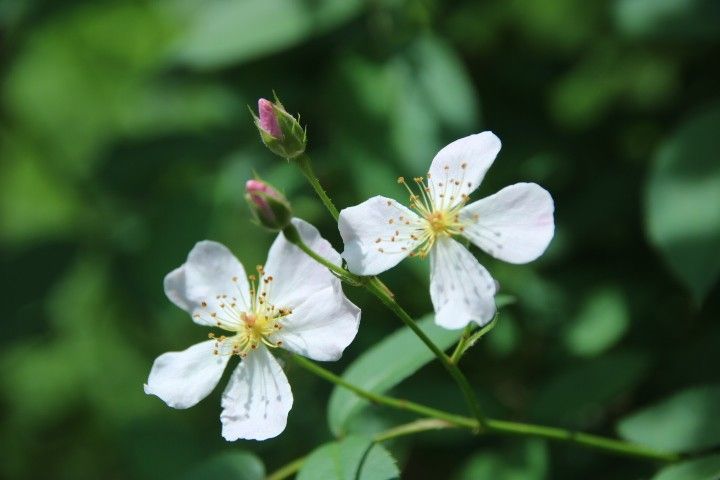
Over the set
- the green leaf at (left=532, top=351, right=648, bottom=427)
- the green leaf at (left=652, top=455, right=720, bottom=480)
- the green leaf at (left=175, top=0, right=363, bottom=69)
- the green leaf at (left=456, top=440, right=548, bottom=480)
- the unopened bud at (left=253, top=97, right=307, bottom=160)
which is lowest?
the green leaf at (left=652, top=455, right=720, bottom=480)

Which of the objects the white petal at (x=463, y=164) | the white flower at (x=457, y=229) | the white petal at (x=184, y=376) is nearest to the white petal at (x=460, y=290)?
the white flower at (x=457, y=229)

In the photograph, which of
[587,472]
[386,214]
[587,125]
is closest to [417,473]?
[587,472]

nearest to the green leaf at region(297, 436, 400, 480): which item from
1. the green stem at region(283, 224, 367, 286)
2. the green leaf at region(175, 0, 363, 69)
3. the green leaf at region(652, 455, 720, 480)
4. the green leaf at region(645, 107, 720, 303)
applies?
the green stem at region(283, 224, 367, 286)

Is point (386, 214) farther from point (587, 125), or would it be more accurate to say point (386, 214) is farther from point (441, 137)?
point (587, 125)

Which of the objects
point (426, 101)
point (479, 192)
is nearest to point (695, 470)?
point (479, 192)

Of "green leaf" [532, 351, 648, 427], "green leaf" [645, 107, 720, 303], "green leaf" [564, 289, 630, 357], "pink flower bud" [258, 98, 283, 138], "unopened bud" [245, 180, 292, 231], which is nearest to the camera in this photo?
"unopened bud" [245, 180, 292, 231]

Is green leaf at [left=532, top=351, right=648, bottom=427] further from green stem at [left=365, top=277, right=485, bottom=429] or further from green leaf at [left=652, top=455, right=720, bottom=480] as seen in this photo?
green stem at [left=365, top=277, right=485, bottom=429]
